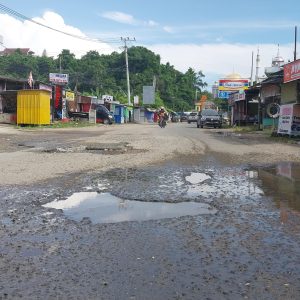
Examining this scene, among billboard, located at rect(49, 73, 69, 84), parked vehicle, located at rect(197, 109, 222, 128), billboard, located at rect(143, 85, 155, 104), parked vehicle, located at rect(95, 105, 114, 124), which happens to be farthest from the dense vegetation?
parked vehicle, located at rect(197, 109, 222, 128)

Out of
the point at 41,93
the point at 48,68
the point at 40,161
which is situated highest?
the point at 48,68

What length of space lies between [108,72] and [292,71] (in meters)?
65.3

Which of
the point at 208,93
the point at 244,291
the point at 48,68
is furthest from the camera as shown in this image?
the point at 208,93

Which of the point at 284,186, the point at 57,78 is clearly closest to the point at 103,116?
the point at 57,78

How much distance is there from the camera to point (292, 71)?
19.7 m

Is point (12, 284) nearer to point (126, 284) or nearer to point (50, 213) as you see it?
point (126, 284)

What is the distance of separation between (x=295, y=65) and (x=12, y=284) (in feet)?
59.3

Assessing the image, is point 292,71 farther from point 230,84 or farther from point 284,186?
point 230,84

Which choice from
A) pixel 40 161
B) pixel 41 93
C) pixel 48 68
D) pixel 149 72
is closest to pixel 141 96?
pixel 149 72

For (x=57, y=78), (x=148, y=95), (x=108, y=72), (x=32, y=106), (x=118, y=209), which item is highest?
(x=108, y=72)

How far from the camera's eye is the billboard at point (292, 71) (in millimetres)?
18906

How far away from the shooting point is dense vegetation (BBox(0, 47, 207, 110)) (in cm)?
7038

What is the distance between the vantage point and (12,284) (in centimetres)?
337

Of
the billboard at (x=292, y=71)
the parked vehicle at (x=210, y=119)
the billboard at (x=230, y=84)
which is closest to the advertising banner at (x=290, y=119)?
the billboard at (x=292, y=71)
